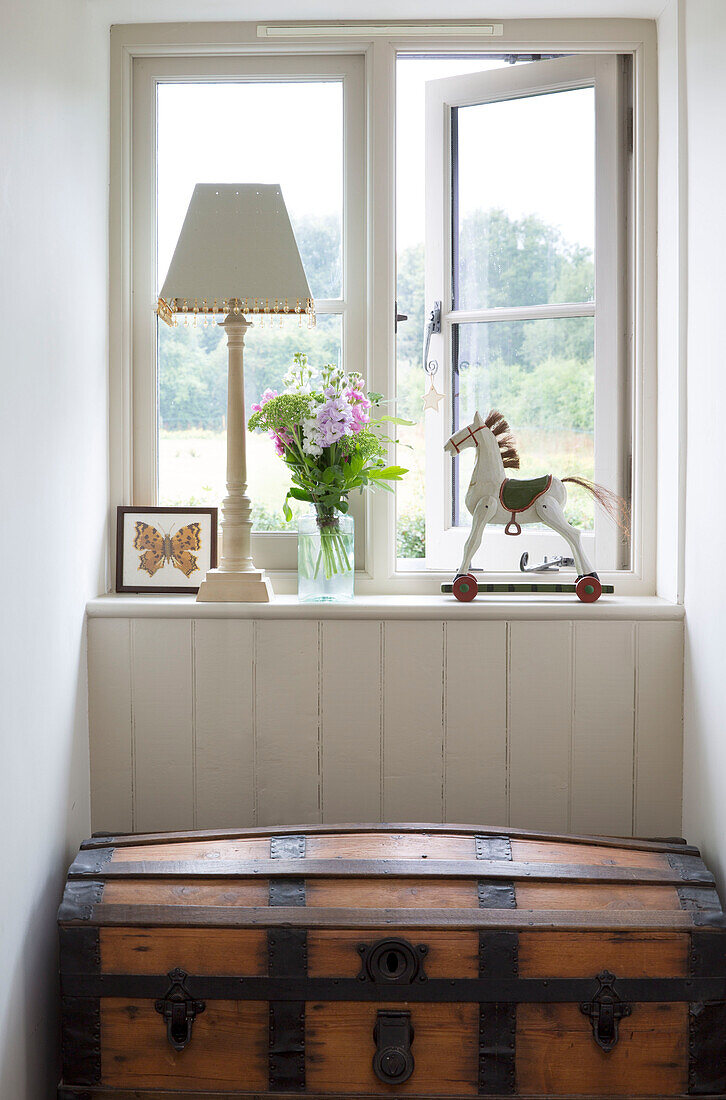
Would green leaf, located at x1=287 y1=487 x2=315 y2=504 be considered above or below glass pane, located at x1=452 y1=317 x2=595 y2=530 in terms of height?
below

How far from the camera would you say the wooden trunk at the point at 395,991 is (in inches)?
62.0

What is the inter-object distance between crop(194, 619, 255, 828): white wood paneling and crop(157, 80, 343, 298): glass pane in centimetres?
88

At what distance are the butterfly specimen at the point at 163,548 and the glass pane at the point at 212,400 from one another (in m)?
0.13

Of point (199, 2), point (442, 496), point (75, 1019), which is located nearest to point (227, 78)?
point (199, 2)

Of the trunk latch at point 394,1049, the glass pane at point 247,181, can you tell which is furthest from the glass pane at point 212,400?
the trunk latch at point 394,1049

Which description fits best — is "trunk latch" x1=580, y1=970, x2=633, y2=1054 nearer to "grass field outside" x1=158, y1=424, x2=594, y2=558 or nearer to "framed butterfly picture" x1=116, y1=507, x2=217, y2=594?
"grass field outside" x1=158, y1=424, x2=594, y2=558

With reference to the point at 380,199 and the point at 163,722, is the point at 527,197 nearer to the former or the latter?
the point at 380,199

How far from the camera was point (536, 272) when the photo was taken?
2.29 metres

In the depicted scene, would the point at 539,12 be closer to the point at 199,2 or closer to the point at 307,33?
the point at 307,33

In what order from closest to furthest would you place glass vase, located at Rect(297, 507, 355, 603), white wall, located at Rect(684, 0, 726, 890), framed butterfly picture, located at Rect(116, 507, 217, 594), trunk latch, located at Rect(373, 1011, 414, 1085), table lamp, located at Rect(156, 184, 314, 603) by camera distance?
trunk latch, located at Rect(373, 1011, 414, 1085) < white wall, located at Rect(684, 0, 726, 890) < table lamp, located at Rect(156, 184, 314, 603) < glass vase, located at Rect(297, 507, 355, 603) < framed butterfly picture, located at Rect(116, 507, 217, 594)

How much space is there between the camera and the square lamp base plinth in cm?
206

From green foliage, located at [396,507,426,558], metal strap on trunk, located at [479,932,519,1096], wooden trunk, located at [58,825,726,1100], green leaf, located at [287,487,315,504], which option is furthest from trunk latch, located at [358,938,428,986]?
green foliage, located at [396,507,426,558]

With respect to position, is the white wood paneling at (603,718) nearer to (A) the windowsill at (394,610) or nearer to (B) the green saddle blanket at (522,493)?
(A) the windowsill at (394,610)

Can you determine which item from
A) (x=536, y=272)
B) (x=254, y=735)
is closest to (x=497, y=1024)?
(x=254, y=735)
